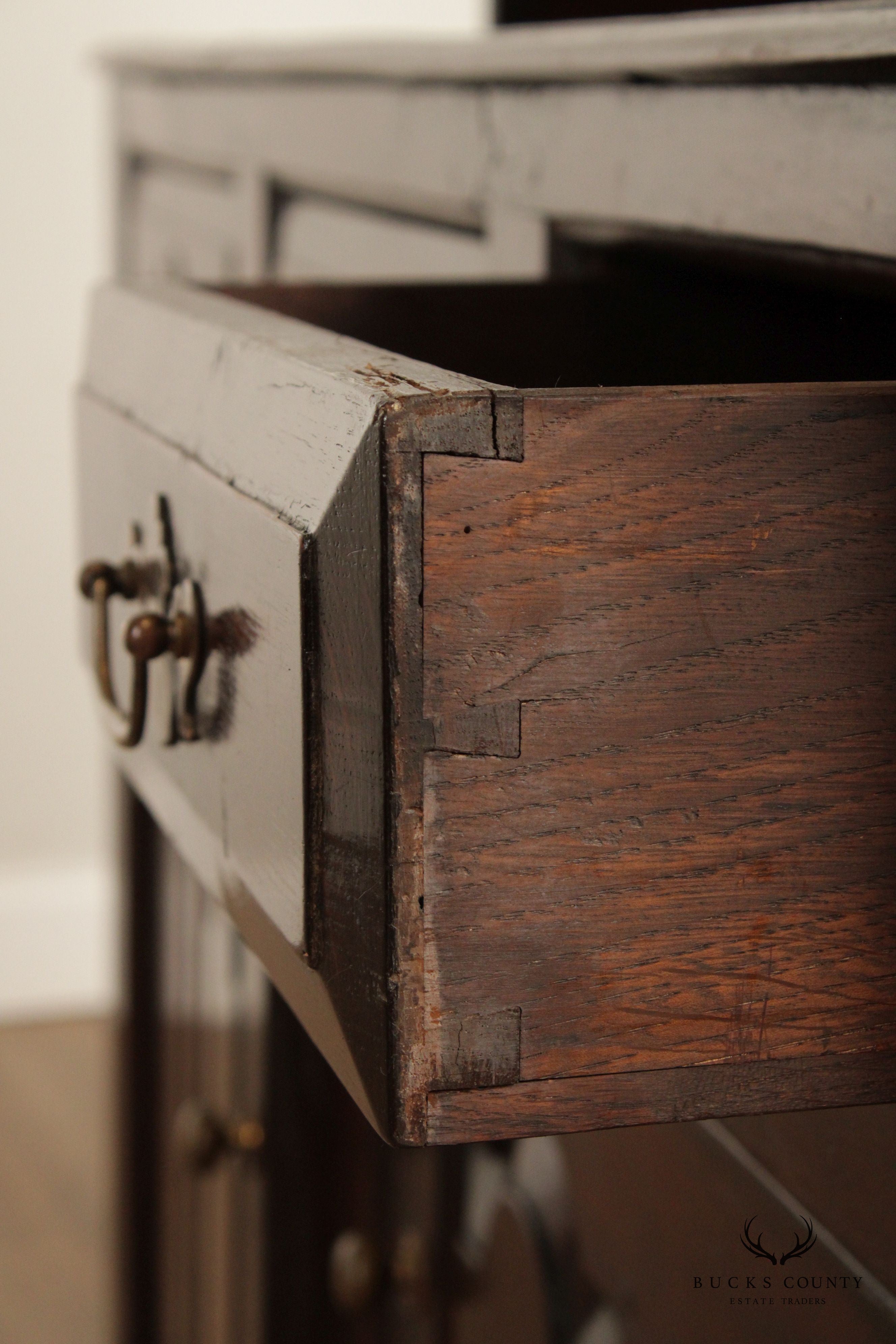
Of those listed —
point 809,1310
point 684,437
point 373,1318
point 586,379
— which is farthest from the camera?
point 373,1318

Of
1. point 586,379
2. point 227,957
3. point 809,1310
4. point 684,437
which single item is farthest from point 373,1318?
point 684,437

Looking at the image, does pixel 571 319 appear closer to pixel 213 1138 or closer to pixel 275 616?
pixel 275 616

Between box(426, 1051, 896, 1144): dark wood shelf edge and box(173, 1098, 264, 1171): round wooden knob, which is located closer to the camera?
box(426, 1051, 896, 1144): dark wood shelf edge

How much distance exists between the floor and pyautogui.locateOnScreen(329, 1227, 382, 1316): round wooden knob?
748 millimetres

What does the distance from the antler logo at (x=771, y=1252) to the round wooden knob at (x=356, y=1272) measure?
0.35 metres

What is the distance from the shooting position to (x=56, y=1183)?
2.19 meters

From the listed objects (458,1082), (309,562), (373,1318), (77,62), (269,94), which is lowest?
(373,1318)

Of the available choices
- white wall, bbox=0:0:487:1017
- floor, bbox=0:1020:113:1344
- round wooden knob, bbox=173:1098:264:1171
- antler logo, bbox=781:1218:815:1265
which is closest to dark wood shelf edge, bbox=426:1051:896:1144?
antler logo, bbox=781:1218:815:1265

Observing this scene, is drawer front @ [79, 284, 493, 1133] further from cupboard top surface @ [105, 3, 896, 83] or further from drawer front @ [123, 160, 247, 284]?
drawer front @ [123, 160, 247, 284]

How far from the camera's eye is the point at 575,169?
0.64 meters

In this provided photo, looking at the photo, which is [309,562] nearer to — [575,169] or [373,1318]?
[575,169]

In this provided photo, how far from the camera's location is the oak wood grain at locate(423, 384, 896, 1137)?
33 cm

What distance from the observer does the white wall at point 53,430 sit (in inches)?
99.5

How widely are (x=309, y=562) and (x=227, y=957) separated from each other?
79 cm
